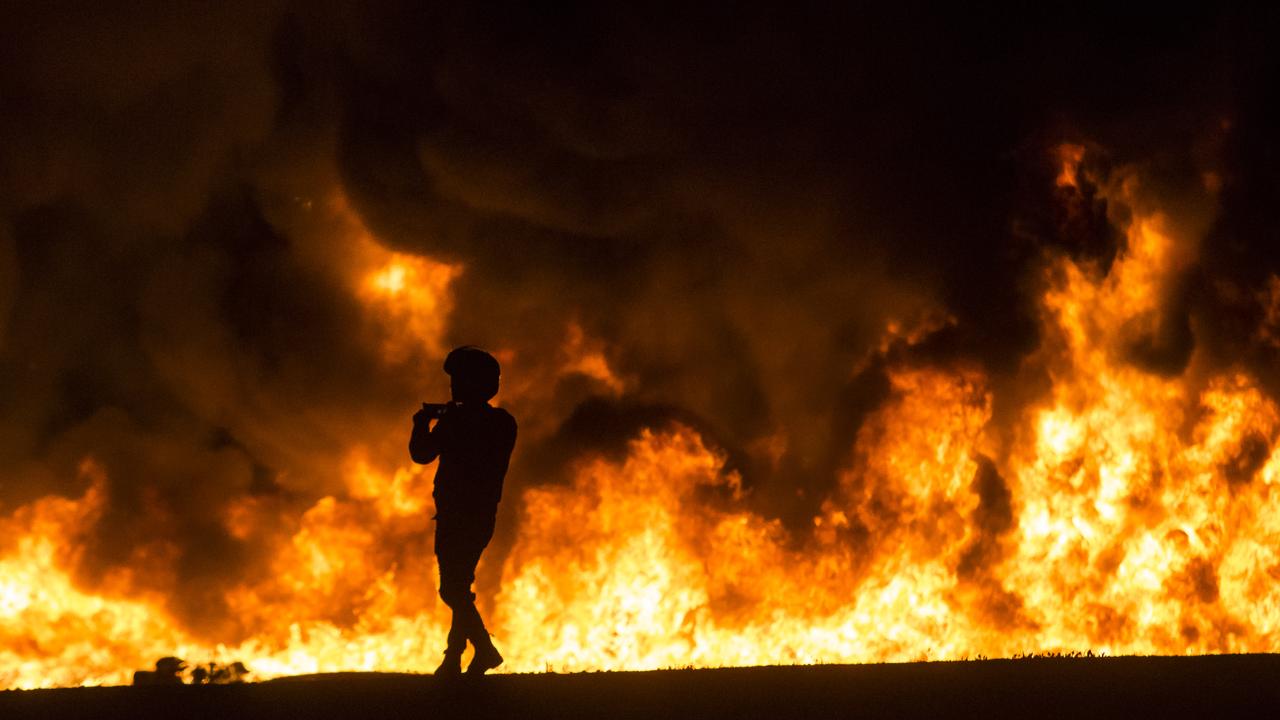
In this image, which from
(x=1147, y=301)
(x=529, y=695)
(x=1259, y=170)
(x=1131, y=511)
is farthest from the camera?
(x=1259, y=170)

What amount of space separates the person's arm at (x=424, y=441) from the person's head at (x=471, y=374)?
1.04ft

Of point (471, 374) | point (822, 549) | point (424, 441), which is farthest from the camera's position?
point (822, 549)

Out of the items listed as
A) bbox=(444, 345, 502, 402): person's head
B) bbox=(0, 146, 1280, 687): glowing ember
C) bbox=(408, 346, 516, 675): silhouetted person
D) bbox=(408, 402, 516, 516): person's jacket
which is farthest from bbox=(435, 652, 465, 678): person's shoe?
bbox=(0, 146, 1280, 687): glowing ember

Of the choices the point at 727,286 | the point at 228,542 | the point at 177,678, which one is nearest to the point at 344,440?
the point at 228,542

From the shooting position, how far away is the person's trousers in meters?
7.62

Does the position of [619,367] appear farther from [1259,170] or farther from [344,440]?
[1259,170]

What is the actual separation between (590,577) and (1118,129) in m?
11.3

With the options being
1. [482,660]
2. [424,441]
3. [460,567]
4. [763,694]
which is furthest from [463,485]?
[763,694]

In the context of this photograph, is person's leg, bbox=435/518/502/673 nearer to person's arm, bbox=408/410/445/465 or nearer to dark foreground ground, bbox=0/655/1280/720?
dark foreground ground, bbox=0/655/1280/720

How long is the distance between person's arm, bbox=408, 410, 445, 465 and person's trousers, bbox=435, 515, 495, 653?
0.49 meters

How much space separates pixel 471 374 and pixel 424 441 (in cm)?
62

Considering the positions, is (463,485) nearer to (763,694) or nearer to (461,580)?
(461,580)

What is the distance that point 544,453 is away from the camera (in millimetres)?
15883

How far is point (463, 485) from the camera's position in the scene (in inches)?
300
